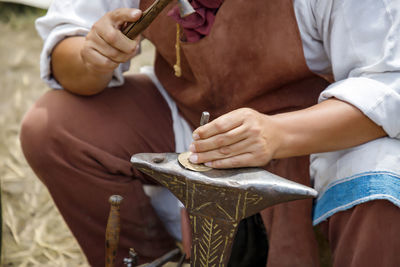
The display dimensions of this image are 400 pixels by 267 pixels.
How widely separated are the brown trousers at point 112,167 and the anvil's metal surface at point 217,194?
37 cm

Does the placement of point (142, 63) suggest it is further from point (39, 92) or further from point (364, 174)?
point (364, 174)

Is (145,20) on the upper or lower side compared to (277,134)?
upper

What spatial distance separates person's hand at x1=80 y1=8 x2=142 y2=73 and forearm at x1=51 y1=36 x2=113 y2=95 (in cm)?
7

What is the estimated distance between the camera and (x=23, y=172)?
247 cm

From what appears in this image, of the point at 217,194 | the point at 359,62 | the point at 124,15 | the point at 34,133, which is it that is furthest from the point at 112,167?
the point at 359,62

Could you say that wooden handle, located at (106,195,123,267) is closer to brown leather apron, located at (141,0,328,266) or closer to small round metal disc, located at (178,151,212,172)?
small round metal disc, located at (178,151,212,172)

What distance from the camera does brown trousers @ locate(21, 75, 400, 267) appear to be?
1332mm

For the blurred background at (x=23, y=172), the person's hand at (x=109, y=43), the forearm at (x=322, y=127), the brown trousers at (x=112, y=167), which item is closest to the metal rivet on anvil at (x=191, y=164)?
A: the forearm at (x=322, y=127)

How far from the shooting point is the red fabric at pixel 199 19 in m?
1.17

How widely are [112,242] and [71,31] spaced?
643mm

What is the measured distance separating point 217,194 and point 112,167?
631mm

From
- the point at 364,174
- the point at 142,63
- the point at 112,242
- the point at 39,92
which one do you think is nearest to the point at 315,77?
the point at 364,174

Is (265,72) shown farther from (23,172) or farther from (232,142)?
(23,172)

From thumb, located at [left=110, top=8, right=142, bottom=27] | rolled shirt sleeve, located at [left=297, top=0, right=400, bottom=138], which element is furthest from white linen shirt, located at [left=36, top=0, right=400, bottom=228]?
thumb, located at [left=110, top=8, right=142, bottom=27]
